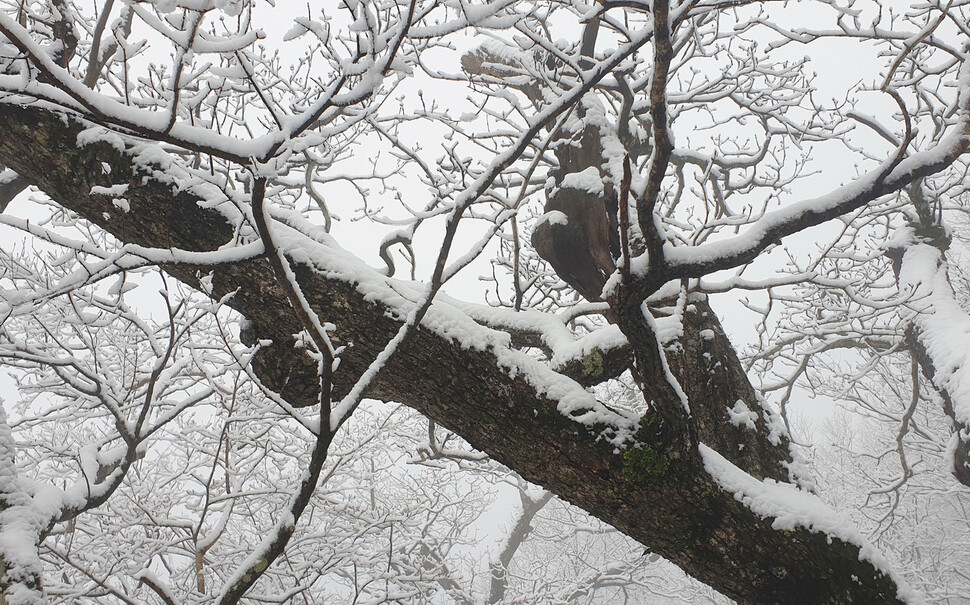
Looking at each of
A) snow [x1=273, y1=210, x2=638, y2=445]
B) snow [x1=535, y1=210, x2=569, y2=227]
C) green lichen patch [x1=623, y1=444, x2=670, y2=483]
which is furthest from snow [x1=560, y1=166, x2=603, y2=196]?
green lichen patch [x1=623, y1=444, x2=670, y2=483]

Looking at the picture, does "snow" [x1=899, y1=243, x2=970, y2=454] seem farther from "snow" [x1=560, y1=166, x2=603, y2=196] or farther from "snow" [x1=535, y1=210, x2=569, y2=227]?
"snow" [x1=535, y1=210, x2=569, y2=227]

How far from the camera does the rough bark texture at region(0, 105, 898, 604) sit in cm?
186

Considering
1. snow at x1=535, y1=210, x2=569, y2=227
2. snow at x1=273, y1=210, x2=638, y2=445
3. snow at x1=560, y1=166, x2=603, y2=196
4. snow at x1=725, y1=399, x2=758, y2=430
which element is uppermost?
snow at x1=560, y1=166, x2=603, y2=196

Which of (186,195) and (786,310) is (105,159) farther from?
(786,310)

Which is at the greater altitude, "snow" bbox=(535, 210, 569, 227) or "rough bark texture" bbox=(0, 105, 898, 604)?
"snow" bbox=(535, 210, 569, 227)

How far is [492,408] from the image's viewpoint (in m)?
2.04

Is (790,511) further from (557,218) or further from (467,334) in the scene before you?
(557,218)

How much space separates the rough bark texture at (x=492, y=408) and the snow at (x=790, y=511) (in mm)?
35

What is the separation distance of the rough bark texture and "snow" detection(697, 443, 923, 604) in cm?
3

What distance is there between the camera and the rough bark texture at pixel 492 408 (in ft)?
6.11

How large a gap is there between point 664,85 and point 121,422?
2.97m

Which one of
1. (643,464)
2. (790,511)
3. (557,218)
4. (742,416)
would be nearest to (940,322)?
(742,416)

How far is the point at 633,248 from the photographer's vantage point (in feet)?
10.4

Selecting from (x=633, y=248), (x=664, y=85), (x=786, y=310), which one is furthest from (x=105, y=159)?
(x=786, y=310)
